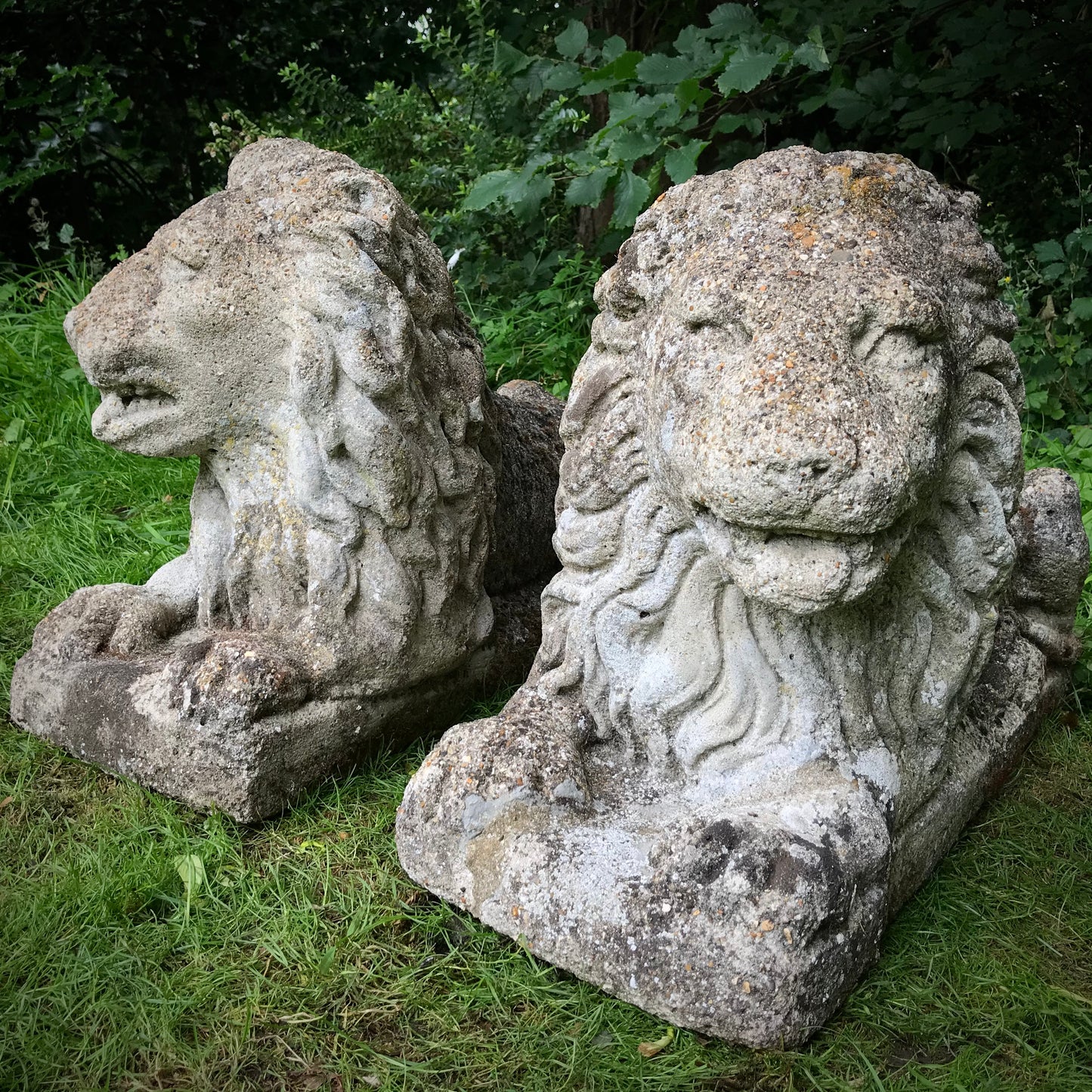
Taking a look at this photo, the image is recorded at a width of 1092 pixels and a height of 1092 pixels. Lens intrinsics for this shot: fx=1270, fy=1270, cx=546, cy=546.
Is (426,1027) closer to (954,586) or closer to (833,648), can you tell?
(833,648)

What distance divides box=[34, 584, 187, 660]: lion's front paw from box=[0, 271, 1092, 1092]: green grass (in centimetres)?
28

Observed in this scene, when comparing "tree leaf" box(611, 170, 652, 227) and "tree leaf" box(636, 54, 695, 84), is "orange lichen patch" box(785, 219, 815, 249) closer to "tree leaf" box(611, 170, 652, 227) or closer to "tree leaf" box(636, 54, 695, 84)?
"tree leaf" box(611, 170, 652, 227)

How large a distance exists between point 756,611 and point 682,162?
1.73 m

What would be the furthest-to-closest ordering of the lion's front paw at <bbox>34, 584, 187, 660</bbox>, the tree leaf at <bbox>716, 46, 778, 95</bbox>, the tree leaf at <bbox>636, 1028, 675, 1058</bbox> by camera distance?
the tree leaf at <bbox>716, 46, 778, 95</bbox> < the lion's front paw at <bbox>34, 584, 187, 660</bbox> < the tree leaf at <bbox>636, 1028, 675, 1058</bbox>

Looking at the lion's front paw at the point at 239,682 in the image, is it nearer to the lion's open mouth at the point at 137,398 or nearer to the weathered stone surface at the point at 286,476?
the weathered stone surface at the point at 286,476

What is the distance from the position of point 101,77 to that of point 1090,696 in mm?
4875

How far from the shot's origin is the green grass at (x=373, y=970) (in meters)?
2.00

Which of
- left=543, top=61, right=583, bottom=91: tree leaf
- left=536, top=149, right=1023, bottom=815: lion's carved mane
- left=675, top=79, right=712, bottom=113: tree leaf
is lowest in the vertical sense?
left=536, top=149, right=1023, bottom=815: lion's carved mane

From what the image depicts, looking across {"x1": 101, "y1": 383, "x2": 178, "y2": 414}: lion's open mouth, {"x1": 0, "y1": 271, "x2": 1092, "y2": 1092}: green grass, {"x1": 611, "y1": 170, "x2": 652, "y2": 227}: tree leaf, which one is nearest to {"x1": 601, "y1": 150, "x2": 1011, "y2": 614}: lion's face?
{"x1": 0, "y1": 271, "x2": 1092, "y2": 1092}: green grass

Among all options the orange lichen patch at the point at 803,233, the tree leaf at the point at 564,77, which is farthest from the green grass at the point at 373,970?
the tree leaf at the point at 564,77

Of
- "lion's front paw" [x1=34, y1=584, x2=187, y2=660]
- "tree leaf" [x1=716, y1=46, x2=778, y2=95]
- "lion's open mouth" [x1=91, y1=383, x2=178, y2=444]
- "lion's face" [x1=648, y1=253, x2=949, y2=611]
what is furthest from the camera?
"tree leaf" [x1=716, y1=46, x2=778, y2=95]

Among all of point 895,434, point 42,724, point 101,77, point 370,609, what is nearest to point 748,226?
point 895,434

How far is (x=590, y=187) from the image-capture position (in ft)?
11.3

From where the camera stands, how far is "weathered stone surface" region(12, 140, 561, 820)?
247cm
